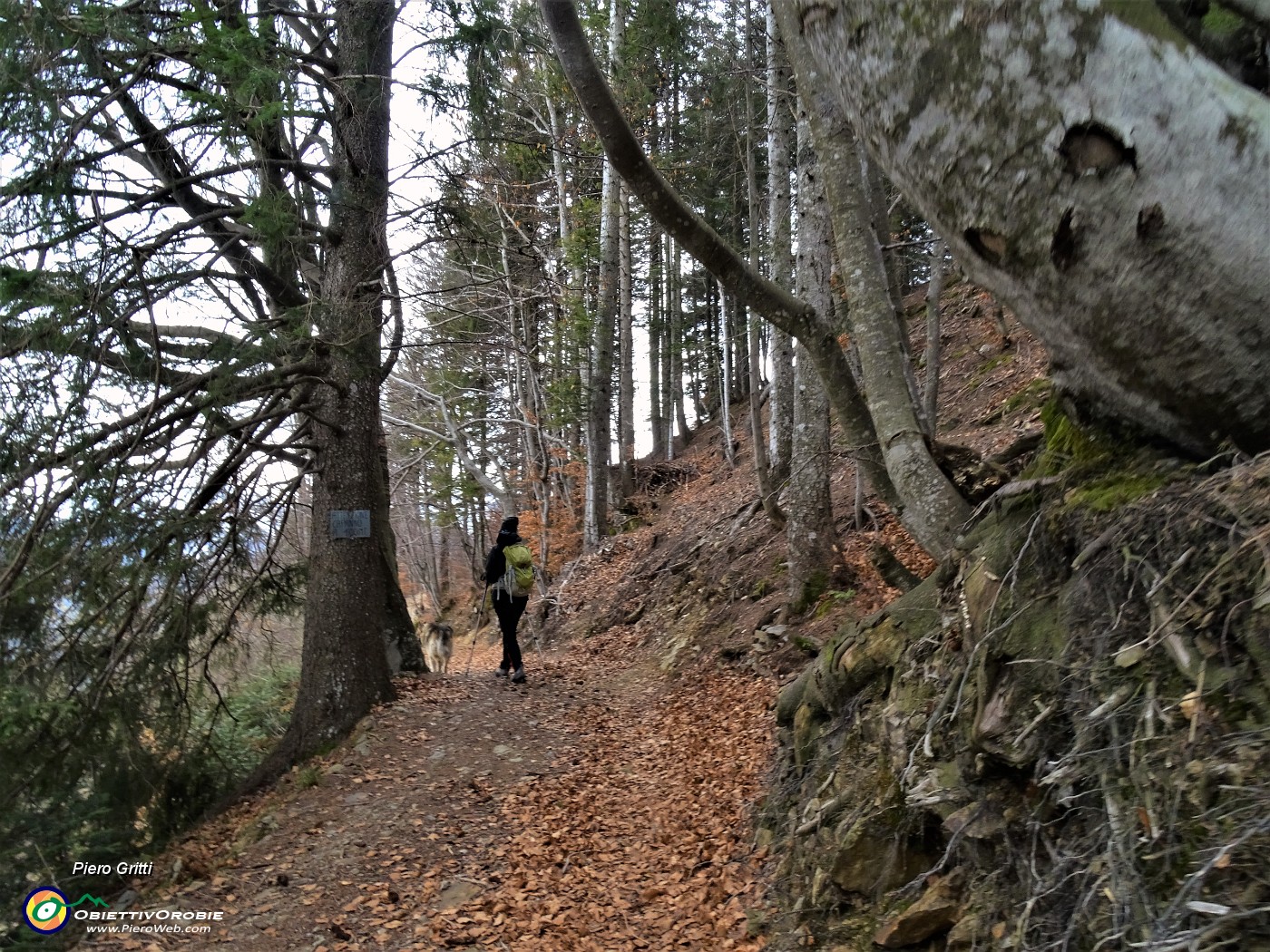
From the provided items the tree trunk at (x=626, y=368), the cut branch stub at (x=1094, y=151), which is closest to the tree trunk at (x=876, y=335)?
the cut branch stub at (x=1094, y=151)

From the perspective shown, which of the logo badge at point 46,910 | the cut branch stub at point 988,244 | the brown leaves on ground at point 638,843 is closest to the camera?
the cut branch stub at point 988,244

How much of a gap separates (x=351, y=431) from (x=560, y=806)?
14.4ft

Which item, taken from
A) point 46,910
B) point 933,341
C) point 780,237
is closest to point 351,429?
point 46,910

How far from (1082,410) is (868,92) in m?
1.44

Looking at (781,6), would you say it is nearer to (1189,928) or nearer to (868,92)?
(868,92)

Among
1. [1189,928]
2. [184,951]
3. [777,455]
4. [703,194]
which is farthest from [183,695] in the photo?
[703,194]

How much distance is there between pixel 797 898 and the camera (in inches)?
160

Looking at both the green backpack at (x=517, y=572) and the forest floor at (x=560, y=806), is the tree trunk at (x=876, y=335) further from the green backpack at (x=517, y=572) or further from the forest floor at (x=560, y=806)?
the green backpack at (x=517, y=572)

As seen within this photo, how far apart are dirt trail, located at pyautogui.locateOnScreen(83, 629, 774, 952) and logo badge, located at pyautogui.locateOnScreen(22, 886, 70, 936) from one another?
46cm

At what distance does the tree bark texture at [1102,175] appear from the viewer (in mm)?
2078

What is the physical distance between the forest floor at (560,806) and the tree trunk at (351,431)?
0.49 meters

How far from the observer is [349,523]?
25.6 ft

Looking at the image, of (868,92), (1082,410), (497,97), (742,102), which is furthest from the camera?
(742,102)

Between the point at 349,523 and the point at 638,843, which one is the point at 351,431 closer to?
the point at 349,523
